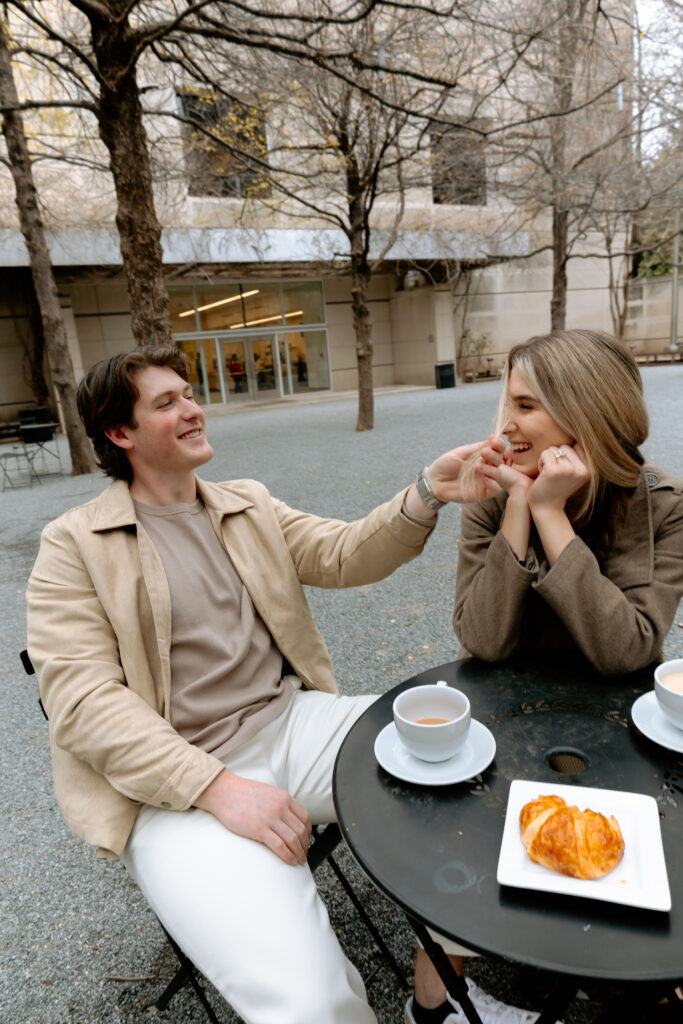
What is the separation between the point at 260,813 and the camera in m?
1.43

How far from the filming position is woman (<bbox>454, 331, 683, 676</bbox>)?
1.57 metres

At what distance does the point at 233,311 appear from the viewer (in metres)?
21.3

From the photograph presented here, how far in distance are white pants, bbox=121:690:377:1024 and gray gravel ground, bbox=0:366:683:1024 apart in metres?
0.64

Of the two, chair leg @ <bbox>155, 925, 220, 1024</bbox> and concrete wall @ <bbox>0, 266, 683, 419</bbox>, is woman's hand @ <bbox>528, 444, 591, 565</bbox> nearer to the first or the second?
chair leg @ <bbox>155, 925, 220, 1024</bbox>

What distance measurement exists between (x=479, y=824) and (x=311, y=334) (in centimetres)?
2262

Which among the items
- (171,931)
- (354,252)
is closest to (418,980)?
(171,931)

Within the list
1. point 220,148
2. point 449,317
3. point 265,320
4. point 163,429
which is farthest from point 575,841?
point 449,317

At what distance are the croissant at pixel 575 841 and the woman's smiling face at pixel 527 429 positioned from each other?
3.36 feet

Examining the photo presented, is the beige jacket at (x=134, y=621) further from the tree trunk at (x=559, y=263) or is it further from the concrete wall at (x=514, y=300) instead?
the concrete wall at (x=514, y=300)

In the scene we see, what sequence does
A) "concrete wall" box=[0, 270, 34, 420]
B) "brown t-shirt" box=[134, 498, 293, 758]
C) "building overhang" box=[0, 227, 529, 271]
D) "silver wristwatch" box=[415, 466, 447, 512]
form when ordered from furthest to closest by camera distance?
"concrete wall" box=[0, 270, 34, 420]
"building overhang" box=[0, 227, 529, 271]
"silver wristwatch" box=[415, 466, 447, 512]
"brown t-shirt" box=[134, 498, 293, 758]

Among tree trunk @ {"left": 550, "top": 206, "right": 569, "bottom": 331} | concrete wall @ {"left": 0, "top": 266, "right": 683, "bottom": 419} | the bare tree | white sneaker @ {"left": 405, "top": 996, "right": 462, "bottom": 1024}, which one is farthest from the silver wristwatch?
concrete wall @ {"left": 0, "top": 266, "right": 683, "bottom": 419}

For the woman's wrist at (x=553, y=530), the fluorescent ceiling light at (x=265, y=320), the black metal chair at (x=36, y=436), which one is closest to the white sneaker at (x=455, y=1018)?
the woman's wrist at (x=553, y=530)

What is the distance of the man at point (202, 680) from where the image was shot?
1.29 m

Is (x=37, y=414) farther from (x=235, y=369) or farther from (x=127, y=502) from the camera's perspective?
(x=127, y=502)
